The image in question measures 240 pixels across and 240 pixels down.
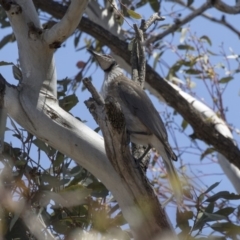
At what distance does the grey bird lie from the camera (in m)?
3.83

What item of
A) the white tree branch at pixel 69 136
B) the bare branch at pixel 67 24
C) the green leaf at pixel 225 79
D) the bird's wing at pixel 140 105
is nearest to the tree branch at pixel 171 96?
the green leaf at pixel 225 79

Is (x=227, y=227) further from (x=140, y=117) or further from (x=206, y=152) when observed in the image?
(x=206, y=152)

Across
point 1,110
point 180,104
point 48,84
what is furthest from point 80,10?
point 180,104

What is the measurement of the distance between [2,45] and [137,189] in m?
3.03

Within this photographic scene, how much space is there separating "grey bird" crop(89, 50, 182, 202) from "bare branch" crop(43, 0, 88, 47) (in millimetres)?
675

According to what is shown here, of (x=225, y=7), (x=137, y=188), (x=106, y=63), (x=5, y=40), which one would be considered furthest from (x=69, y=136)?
(x=5, y=40)

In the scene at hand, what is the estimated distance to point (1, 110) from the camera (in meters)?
3.23

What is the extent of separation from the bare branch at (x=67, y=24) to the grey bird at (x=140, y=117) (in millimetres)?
675

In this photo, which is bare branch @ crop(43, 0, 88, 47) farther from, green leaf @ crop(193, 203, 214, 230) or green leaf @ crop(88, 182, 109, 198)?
green leaf @ crop(193, 203, 214, 230)

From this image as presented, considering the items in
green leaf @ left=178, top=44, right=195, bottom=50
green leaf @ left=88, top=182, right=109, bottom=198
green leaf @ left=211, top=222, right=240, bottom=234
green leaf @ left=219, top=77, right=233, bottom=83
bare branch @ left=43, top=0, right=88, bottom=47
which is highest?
green leaf @ left=178, top=44, right=195, bottom=50

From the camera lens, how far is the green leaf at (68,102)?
145 inches

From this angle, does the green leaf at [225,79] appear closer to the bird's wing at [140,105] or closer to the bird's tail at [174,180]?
the bird's wing at [140,105]

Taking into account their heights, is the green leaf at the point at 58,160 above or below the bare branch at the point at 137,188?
above

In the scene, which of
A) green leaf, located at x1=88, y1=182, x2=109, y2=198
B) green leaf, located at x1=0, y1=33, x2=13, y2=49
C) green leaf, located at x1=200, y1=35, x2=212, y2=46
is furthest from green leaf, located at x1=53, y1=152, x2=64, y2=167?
green leaf, located at x1=200, y1=35, x2=212, y2=46
